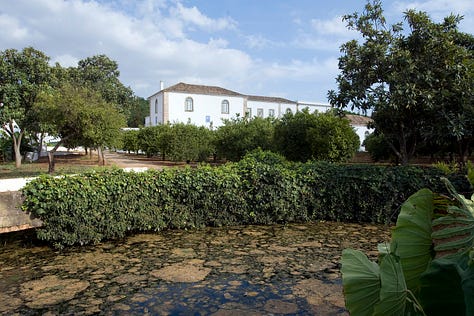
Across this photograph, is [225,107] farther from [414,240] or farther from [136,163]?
[414,240]

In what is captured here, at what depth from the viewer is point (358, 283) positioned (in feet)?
2.71

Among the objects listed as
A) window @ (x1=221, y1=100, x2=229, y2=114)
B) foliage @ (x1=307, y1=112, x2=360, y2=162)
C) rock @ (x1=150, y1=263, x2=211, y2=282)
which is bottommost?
rock @ (x1=150, y1=263, x2=211, y2=282)

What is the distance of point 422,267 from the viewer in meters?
0.88

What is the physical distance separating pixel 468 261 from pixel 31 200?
5601 millimetres

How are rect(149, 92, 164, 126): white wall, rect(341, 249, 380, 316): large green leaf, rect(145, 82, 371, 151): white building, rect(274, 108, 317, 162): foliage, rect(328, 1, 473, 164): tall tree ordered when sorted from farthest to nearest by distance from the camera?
rect(149, 92, 164, 126): white wall → rect(145, 82, 371, 151): white building → rect(274, 108, 317, 162): foliage → rect(328, 1, 473, 164): tall tree → rect(341, 249, 380, 316): large green leaf

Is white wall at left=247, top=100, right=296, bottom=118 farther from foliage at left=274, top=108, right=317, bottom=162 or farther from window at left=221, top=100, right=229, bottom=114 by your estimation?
foliage at left=274, top=108, right=317, bottom=162

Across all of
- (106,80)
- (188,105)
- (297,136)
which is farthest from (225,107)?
(297,136)

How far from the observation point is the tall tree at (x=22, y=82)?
1686 centimetres

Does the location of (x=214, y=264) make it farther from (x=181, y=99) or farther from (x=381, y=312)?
(x=181, y=99)

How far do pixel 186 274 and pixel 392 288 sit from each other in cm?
395

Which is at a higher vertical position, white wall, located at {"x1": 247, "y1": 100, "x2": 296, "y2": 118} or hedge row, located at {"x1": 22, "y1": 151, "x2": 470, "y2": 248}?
white wall, located at {"x1": 247, "y1": 100, "x2": 296, "y2": 118}

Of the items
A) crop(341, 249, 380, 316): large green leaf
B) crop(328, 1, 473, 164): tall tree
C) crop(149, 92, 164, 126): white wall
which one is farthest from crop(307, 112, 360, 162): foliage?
crop(149, 92, 164, 126): white wall

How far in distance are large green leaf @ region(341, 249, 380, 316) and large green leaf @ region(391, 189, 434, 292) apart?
9 cm

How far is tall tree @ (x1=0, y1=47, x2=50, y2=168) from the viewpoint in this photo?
16.9 m
